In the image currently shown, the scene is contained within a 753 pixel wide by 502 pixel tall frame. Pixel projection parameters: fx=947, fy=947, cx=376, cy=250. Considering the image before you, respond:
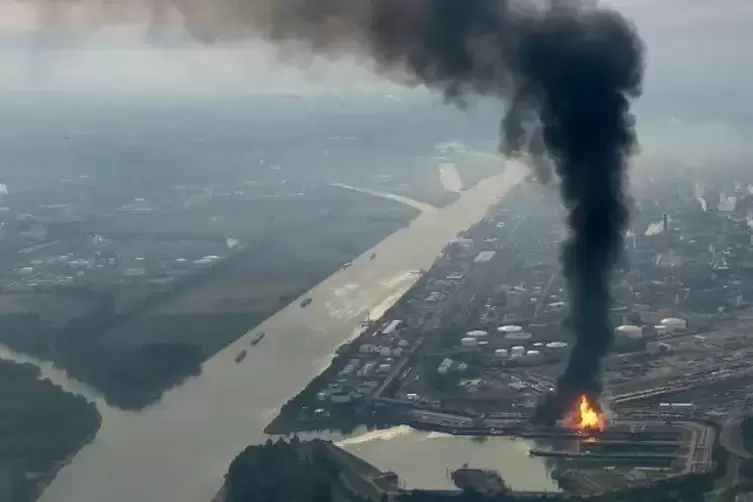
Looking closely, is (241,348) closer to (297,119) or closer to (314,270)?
(314,270)

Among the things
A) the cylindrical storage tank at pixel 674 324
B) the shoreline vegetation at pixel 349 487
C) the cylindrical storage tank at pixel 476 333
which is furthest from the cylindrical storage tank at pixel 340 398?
the cylindrical storage tank at pixel 674 324

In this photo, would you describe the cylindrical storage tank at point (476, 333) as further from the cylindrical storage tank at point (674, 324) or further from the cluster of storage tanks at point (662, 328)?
the cylindrical storage tank at point (674, 324)

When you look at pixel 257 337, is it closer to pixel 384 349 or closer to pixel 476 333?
pixel 384 349

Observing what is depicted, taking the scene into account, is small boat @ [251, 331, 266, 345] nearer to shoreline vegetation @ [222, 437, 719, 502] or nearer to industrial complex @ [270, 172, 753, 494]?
industrial complex @ [270, 172, 753, 494]

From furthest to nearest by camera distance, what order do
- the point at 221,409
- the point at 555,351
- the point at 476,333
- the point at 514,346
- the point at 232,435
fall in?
the point at 476,333
the point at 514,346
the point at 555,351
the point at 221,409
the point at 232,435

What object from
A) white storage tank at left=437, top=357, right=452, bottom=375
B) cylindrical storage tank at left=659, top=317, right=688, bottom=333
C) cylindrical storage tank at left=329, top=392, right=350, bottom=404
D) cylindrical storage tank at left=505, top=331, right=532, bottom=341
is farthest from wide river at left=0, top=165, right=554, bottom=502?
cylindrical storage tank at left=659, top=317, right=688, bottom=333

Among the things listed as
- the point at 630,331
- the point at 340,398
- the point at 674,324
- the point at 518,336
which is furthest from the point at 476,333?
the point at 674,324
